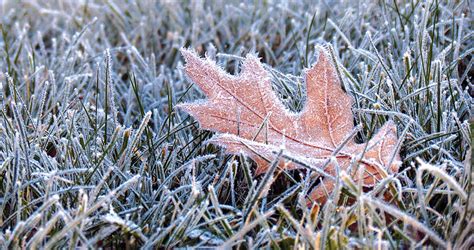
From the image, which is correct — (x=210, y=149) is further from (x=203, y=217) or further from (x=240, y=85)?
(x=203, y=217)

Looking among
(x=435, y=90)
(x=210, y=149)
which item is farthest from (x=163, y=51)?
(x=435, y=90)

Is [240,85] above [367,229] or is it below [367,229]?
above

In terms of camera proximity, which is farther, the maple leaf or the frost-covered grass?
the maple leaf

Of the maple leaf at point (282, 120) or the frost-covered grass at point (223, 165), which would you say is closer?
the frost-covered grass at point (223, 165)

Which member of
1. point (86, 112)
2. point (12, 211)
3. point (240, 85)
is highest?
point (240, 85)
